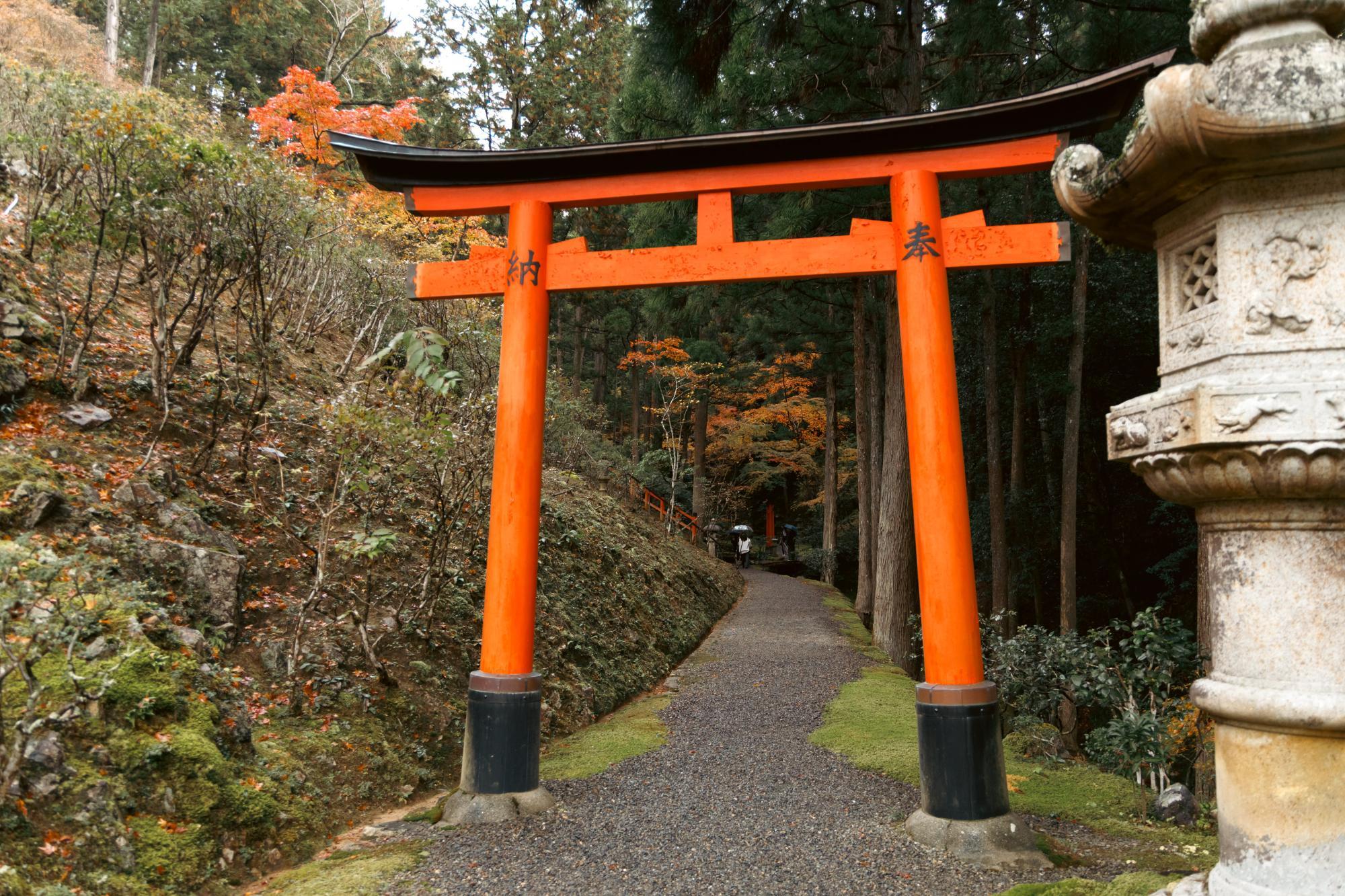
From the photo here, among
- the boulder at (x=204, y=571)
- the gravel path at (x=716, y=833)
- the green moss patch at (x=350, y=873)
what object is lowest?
the gravel path at (x=716, y=833)

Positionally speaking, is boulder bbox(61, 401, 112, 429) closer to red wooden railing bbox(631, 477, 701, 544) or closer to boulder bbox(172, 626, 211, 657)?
boulder bbox(172, 626, 211, 657)

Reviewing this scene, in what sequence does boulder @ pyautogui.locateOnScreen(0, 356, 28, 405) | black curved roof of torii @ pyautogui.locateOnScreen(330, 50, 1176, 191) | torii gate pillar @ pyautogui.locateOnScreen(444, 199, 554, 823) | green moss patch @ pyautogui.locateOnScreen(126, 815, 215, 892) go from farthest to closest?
boulder @ pyautogui.locateOnScreen(0, 356, 28, 405) → torii gate pillar @ pyautogui.locateOnScreen(444, 199, 554, 823) → black curved roof of torii @ pyautogui.locateOnScreen(330, 50, 1176, 191) → green moss patch @ pyautogui.locateOnScreen(126, 815, 215, 892)

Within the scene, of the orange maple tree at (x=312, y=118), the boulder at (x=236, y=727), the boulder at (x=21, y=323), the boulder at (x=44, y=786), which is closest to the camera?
the boulder at (x=44, y=786)

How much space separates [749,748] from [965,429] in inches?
514

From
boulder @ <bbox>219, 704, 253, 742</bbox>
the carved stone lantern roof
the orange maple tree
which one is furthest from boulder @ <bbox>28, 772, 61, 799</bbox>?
the orange maple tree

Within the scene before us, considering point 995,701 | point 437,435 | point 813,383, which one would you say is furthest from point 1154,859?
point 813,383

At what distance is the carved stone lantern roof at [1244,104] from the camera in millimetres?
1941

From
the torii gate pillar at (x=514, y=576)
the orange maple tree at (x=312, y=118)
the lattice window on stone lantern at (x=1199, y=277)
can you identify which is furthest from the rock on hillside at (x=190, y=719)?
the orange maple tree at (x=312, y=118)

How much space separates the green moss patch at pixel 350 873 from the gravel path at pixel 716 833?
10 centimetres

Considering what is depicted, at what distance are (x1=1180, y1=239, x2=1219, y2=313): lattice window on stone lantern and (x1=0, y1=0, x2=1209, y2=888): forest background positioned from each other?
3.05 m

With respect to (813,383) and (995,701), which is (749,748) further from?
(813,383)

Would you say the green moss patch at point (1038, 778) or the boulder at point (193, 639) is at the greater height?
the boulder at point (193, 639)

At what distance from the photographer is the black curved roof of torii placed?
4.35 metres

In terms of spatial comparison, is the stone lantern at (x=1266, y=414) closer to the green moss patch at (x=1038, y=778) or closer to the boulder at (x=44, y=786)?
the green moss patch at (x=1038, y=778)
